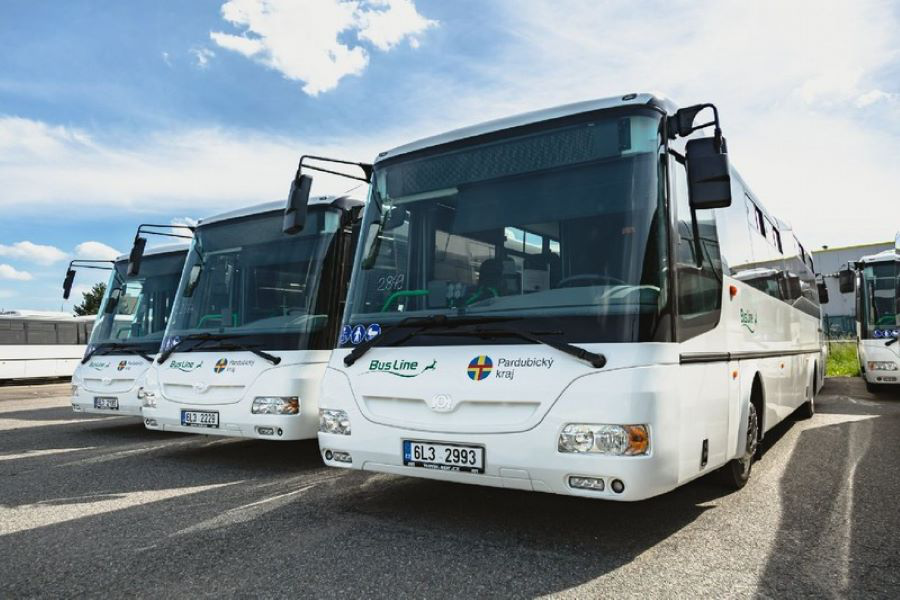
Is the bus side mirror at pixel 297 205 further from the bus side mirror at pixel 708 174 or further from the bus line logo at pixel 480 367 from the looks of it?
the bus side mirror at pixel 708 174

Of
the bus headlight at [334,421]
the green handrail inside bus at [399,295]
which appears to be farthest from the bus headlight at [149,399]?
the green handrail inside bus at [399,295]

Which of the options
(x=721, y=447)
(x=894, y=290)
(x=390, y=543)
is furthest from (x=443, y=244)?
(x=894, y=290)

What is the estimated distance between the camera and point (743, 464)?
5.90m

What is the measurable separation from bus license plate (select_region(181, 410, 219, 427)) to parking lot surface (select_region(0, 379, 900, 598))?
0.49m

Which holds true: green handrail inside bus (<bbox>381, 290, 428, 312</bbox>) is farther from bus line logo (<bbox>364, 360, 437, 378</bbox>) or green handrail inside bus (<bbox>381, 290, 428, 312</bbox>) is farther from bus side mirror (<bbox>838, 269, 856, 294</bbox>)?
bus side mirror (<bbox>838, 269, 856, 294</bbox>)

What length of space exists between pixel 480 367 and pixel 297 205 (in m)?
2.56

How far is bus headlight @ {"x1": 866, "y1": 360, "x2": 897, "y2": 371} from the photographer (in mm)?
13898

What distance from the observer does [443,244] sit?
5.12 metres

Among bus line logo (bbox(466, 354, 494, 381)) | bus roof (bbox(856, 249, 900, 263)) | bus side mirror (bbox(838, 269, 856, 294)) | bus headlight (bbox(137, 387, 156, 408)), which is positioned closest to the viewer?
bus line logo (bbox(466, 354, 494, 381))

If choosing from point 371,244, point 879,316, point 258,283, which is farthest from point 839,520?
point 879,316

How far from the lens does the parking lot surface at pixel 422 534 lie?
3838 mm

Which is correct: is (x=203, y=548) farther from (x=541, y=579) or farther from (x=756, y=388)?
(x=756, y=388)

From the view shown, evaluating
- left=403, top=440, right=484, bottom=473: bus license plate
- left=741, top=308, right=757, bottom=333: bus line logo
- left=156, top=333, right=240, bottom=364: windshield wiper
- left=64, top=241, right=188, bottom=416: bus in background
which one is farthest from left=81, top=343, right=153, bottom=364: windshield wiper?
left=741, top=308, right=757, bottom=333: bus line logo

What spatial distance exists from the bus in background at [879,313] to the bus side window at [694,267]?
10905mm
